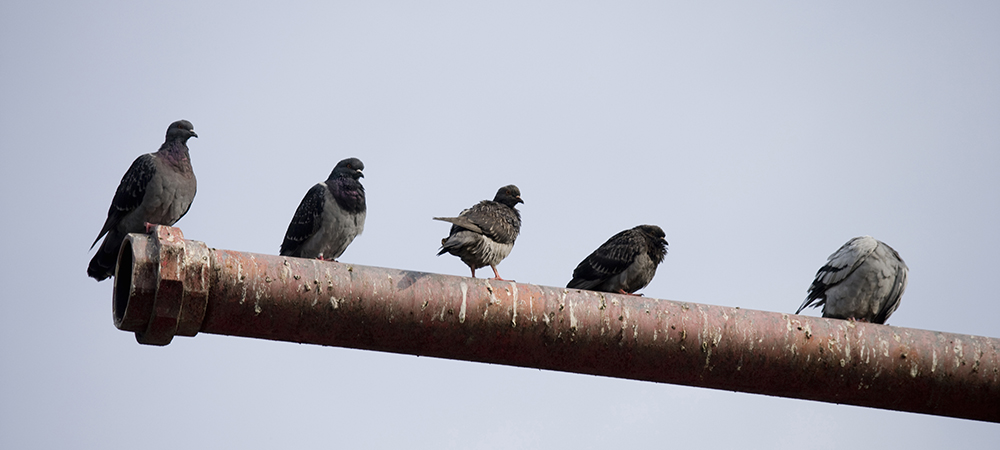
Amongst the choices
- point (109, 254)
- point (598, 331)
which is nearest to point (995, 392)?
point (598, 331)

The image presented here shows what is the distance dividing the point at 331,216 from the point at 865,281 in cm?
485

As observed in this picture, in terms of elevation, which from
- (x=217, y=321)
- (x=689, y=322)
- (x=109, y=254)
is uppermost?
(x=109, y=254)

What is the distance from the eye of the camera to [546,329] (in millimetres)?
4535

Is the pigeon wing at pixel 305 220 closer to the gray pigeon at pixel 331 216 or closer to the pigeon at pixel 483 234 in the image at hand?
the gray pigeon at pixel 331 216

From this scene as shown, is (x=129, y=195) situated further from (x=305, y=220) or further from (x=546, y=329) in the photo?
(x=546, y=329)

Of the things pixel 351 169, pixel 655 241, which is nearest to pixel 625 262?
pixel 655 241

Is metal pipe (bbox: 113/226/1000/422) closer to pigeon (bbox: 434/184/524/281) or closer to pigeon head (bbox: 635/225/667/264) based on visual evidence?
pigeon (bbox: 434/184/524/281)

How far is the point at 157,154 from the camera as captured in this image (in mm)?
8375

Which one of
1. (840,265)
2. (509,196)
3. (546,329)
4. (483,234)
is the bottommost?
(546,329)

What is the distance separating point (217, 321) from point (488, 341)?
1.24 m

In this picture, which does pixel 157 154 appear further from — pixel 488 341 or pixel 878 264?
pixel 878 264

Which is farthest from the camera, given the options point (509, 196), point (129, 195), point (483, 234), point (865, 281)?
point (509, 196)

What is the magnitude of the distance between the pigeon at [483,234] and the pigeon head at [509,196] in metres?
0.69

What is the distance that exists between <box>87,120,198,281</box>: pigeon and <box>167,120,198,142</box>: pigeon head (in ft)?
0.91
